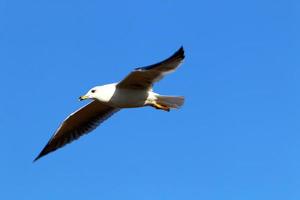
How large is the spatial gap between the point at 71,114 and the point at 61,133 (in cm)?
55

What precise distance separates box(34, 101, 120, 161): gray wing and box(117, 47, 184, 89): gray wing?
68.1 inches

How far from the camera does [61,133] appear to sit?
13.1 m

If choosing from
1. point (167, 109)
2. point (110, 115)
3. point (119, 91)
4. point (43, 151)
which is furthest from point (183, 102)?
point (43, 151)

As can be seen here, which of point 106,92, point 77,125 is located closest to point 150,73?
point 106,92

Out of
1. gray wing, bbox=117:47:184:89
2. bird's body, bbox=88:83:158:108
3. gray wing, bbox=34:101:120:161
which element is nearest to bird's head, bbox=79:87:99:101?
bird's body, bbox=88:83:158:108

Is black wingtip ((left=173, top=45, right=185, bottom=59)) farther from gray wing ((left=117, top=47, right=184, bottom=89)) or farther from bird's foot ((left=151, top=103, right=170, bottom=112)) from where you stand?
bird's foot ((left=151, top=103, right=170, bottom=112))

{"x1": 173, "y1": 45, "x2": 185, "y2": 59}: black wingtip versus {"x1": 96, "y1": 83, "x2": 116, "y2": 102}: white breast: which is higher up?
{"x1": 173, "y1": 45, "x2": 185, "y2": 59}: black wingtip

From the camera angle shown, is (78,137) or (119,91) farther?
(78,137)

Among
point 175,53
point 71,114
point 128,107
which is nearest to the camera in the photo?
point 175,53

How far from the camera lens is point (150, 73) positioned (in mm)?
10961

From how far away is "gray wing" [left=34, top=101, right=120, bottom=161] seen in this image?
1286 centimetres

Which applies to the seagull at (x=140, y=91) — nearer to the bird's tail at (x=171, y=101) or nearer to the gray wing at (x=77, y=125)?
the bird's tail at (x=171, y=101)

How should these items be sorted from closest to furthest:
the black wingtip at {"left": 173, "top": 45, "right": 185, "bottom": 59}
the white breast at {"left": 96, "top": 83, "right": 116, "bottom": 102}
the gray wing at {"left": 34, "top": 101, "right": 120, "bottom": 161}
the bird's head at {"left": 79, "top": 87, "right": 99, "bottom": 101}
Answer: the black wingtip at {"left": 173, "top": 45, "right": 185, "bottom": 59}, the white breast at {"left": 96, "top": 83, "right": 116, "bottom": 102}, the bird's head at {"left": 79, "top": 87, "right": 99, "bottom": 101}, the gray wing at {"left": 34, "top": 101, "right": 120, "bottom": 161}

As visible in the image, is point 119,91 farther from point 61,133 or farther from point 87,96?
point 61,133
